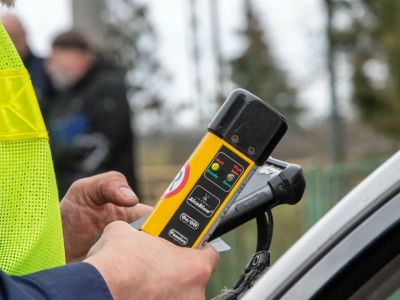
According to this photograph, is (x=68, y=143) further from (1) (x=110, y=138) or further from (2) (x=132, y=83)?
(2) (x=132, y=83)

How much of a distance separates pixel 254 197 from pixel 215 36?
59.4 feet

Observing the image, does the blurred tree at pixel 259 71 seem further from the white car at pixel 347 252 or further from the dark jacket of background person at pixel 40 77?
the white car at pixel 347 252

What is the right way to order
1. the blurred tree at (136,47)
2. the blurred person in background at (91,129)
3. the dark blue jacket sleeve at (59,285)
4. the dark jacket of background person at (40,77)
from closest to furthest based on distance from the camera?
the dark blue jacket sleeve at (59,285)
the blurred person in background at (91,129)
the dark jacket of background person at (40,77)
the blurred tree at (136,47)

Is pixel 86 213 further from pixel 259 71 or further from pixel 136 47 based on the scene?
pixel 136 47

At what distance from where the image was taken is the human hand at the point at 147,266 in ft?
4.92

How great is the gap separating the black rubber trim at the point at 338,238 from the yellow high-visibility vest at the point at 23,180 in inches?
15.1

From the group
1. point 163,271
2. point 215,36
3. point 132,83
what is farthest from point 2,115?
point 132,83

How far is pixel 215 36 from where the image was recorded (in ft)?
64.5

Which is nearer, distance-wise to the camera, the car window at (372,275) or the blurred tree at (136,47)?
the car window at (372,275)

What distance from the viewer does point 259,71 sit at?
79.2ft

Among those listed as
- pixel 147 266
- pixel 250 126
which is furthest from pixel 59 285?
pixel 250 126

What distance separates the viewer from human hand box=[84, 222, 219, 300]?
1.50 metres

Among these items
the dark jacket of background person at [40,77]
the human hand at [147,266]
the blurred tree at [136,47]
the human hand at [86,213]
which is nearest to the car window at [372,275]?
the human hand at [147,266]

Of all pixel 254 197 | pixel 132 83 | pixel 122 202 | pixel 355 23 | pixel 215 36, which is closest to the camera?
pixel 254 197
